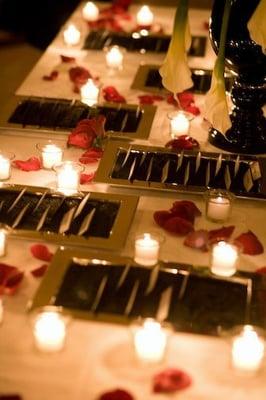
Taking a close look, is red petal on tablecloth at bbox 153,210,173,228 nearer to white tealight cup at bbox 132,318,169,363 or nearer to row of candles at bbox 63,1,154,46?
white tealight cup at bbox 132,318,169,363

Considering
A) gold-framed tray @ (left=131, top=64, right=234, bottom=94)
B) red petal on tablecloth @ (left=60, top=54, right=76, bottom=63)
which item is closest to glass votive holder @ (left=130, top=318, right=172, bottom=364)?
gold-framed tray @ (left=131, top=64, right=234, bottom=94)

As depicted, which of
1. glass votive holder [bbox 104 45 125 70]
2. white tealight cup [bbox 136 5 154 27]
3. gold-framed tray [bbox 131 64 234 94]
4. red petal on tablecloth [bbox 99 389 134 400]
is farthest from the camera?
white tealight cup [bbox 136 5 154 27]

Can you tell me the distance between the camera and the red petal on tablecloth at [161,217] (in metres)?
1.49

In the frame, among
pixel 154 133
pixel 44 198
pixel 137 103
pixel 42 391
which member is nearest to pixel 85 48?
pixel 137 103

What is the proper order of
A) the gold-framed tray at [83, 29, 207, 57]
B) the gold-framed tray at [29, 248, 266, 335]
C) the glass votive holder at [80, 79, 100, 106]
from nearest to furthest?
the gold-framed tray at [29, 248, 266, 335]
the glass votive holder at [80, 79, 100, 106]
the gold-framed tray at [83, 29, 207, 57]

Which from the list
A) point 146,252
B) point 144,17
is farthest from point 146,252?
point 144,17

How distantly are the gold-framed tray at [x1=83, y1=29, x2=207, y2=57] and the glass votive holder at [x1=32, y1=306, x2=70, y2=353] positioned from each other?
148 cm

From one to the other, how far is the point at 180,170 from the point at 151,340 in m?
0.63

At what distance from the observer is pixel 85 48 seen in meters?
2.47

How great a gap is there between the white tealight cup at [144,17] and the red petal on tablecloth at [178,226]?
4.37 feet

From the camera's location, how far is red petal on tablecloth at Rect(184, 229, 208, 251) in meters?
1.42

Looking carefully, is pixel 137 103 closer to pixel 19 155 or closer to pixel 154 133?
pixel 154 133

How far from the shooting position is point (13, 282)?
127cm

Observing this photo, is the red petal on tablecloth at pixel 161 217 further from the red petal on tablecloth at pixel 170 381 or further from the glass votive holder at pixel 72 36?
the glass votive holder at pixel 72 36
